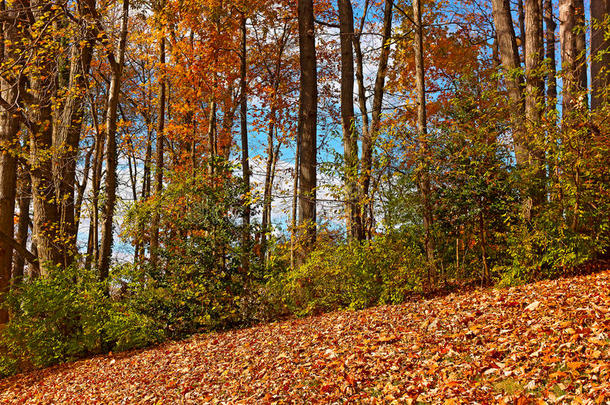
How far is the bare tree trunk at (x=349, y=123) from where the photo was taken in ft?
27.4

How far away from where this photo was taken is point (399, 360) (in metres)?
4.53

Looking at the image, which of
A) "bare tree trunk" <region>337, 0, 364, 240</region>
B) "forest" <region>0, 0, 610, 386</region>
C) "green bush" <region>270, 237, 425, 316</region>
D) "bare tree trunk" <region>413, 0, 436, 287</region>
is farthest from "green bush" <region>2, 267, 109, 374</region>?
"bare tree trunk" <region>413, 0, 436, 287</region>

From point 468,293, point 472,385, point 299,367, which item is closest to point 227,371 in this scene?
point 299,367

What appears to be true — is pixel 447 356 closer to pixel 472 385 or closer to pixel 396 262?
pixel 472 385

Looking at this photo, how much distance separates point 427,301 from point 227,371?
3083 millimetres

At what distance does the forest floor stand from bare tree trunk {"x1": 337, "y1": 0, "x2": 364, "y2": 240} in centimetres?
186

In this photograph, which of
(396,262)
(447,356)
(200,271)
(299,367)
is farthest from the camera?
(200,271)

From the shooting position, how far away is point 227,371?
577 centimetres

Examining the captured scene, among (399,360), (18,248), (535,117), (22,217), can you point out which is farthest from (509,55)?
(22,217)

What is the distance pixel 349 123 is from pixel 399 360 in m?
6.81

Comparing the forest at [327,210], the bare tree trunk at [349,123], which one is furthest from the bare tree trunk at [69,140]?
the bare tree trunk at [349,123]

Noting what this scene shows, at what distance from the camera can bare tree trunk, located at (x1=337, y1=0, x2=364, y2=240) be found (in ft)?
27.4

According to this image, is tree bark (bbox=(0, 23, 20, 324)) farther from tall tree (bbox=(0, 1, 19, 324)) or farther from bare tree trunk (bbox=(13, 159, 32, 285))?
bare tree trunk (bbox=(13, 159, 32, 285))

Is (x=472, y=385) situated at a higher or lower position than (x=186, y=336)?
higher
